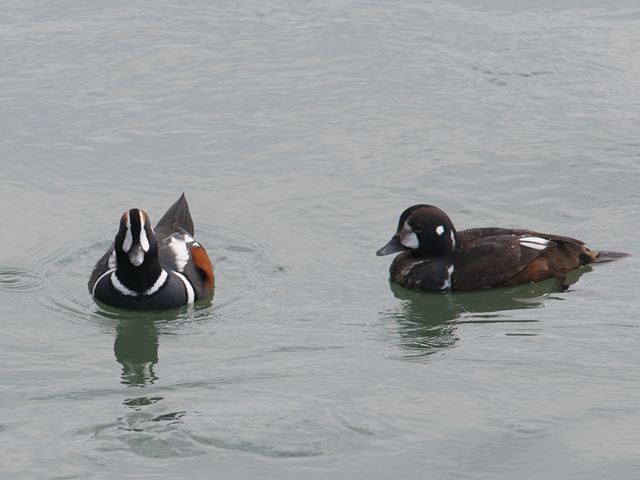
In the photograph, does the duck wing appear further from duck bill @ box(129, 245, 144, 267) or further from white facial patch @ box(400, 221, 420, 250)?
duck bill @ box(129, 245, 144, 267)

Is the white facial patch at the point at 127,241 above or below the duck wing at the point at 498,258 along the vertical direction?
above

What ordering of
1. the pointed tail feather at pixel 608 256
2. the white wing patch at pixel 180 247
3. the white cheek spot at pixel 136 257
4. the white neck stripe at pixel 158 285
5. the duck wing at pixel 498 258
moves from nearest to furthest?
the white cheek spot at pixel 136 257
the white neck stripe at pixel 158 285
the duck wing at pixel 498 258
the pointed tail feather at pixel 608 256
the white wing patch at pixel 180 247

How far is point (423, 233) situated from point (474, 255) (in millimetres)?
521

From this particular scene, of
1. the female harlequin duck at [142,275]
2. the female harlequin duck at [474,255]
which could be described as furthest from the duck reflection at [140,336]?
the female harlequin duck at [474,255]

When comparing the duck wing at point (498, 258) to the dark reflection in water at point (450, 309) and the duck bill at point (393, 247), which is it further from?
the duck bill at point (393, 247)

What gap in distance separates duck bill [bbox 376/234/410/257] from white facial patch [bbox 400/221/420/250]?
42 mm

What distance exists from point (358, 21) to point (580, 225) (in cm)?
590

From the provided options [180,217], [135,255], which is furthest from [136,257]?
[180,217]

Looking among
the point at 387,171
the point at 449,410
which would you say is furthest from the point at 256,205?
the point at 449,410

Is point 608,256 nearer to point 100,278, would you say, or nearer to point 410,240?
point 410,240

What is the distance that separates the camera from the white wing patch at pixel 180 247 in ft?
46.1

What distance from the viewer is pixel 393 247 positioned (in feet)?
45.8

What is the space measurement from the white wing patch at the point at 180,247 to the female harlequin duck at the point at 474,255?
6.04 ft

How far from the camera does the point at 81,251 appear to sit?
1451cm
